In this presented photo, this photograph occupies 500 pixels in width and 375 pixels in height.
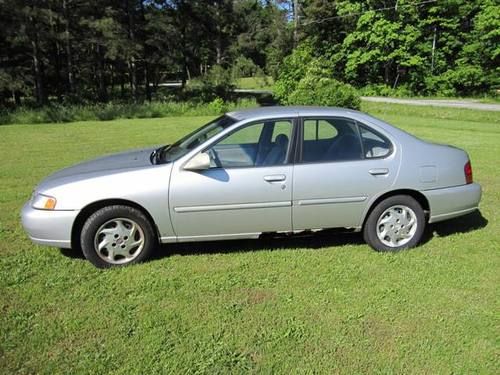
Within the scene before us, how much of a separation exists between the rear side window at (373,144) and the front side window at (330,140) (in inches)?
2.7

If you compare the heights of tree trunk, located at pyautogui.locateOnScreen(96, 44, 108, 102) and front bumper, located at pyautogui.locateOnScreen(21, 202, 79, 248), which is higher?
tree trunk, located at pyautogui.locateOnScreen(96, 44, 108, 102)

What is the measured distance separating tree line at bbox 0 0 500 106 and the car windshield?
23299mm

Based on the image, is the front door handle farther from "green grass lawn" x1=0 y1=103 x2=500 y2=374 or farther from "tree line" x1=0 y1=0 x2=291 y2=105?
"tree line" x1=0 y1=0 x2=291 y2=105

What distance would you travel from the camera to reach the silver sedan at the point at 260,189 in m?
4.15

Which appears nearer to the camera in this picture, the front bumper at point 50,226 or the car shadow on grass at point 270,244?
the front bumper at point 50,226

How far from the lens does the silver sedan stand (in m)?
4.15

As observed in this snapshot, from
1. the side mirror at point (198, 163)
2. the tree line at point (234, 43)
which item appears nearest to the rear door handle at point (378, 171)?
the side mirror at point (198, 163)

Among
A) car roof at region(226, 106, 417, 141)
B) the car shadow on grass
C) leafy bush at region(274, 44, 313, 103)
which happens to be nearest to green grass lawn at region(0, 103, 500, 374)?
the car shadow on grass

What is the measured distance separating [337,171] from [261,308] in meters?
1.62

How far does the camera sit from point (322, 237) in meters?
5.13

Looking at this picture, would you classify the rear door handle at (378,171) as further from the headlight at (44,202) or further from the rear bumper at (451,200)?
the headlight at (44,202)

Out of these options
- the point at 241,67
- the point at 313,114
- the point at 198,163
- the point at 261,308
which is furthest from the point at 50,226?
the point at 241,67

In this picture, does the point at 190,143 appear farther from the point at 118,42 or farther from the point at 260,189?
the point at 118,42

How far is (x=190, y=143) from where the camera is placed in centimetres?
468
